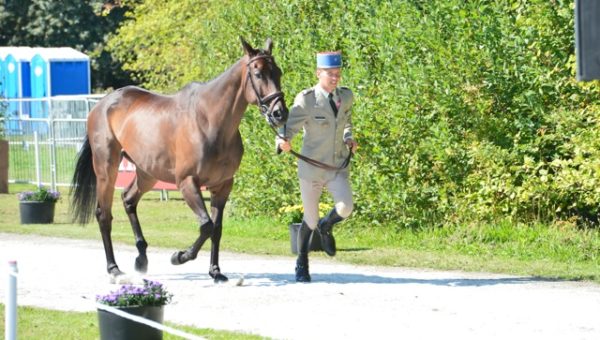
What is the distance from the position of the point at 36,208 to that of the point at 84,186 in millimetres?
6062

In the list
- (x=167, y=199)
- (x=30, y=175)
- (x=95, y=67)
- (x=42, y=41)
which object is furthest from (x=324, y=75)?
(x=42, y=41)

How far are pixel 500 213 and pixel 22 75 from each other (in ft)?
122

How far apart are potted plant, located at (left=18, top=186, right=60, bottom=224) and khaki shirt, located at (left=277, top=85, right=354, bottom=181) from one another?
916 centimetres

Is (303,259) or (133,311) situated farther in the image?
(303,259)

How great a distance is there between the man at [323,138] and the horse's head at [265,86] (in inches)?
15.5

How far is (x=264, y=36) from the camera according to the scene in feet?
60.1

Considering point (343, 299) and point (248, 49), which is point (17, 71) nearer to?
point (248, 49)

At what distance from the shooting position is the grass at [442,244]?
525 inches

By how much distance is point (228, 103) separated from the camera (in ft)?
40.1

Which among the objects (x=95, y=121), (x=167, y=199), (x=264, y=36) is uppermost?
(x=264, y=36)

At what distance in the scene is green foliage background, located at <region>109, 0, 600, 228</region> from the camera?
47.3ft

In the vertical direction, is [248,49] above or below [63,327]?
above

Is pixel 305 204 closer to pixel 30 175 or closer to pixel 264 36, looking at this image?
pixel 264 36

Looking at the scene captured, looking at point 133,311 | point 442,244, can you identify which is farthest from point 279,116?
point 442,244
